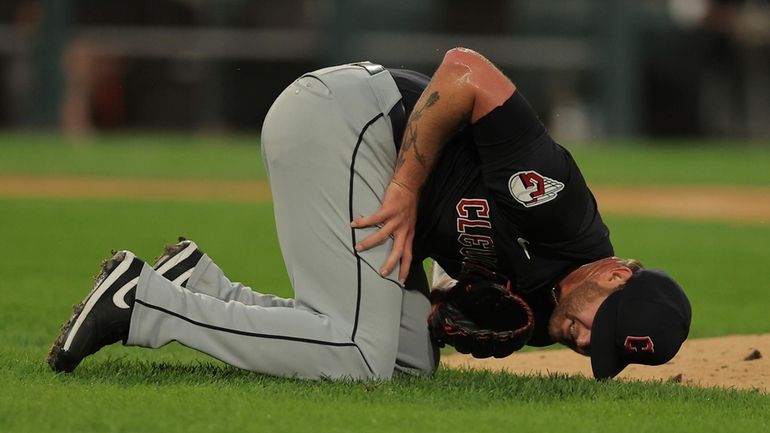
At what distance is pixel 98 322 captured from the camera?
3938 millimetres

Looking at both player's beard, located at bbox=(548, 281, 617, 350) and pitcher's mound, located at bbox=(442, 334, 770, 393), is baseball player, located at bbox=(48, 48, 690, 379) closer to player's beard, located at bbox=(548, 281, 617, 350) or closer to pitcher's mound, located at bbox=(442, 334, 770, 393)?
player's beard, located at bbox=(548, 281, 617, 350)

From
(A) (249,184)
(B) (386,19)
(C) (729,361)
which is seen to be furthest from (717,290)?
(B) (386,19)

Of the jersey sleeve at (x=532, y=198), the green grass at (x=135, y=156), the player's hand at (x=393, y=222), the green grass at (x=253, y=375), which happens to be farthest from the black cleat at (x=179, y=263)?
the green grass at (x=135, y=156)

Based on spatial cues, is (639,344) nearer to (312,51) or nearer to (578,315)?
(578,315)

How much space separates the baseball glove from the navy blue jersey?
0.20 feet

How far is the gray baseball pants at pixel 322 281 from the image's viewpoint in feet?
13.2

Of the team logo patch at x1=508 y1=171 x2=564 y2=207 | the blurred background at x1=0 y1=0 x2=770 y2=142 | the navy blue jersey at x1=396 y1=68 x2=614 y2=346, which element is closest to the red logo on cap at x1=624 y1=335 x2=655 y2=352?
the navy blue jersey at x1=396 y1=68 x2=614 y2=346

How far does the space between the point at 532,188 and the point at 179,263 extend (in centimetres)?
129

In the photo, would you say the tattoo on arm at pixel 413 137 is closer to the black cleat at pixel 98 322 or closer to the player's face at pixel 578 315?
the player's face at pixel 578 315

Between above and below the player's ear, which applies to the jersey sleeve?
above

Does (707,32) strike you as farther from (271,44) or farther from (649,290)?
(649,290)

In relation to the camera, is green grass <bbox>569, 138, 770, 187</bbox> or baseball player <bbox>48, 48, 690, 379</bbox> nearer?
baseball player <bbox>48, 48, 690, 379</bbox>

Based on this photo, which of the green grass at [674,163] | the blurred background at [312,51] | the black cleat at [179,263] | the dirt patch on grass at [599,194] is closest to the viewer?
the black cleat at [179,263]

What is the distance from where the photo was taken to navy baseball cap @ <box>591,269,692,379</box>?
394 cm
